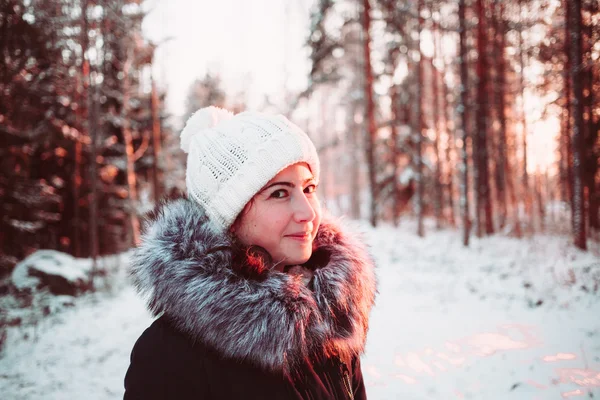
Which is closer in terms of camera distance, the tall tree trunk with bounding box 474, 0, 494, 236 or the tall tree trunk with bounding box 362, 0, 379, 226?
the tall tree trunk with bounding box 474, 0, 494, 236

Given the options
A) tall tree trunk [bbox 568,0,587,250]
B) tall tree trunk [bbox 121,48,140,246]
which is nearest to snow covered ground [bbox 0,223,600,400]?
tall tree trunk [bbox 568,0,587,250]

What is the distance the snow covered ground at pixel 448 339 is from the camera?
13.9 feet

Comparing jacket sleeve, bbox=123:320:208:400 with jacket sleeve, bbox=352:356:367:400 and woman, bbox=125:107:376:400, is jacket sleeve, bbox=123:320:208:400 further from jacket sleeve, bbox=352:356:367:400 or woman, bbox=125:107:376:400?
jacket sleeve, bbox=352:356:367:400

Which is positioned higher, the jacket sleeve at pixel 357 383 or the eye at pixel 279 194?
the eye at pixel 279 194

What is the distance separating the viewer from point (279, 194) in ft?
5.39

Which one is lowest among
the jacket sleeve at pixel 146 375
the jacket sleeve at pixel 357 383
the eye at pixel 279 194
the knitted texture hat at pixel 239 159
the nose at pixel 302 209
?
the jacket sleeve at pixel 357 383

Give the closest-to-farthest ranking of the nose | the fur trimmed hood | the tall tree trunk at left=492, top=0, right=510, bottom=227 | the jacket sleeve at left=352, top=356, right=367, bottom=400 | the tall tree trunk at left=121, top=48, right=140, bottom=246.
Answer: the fur trimmed hood < the nose < the jacket sleeve at left=352, top=356, right=367, bottom=400 < the tall tree trunk at left=121, top=48, right=140, bottom=246 < the tall tree trunk at left=492, top=0, right=510, bottom=227

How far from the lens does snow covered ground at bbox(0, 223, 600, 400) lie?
4.25m

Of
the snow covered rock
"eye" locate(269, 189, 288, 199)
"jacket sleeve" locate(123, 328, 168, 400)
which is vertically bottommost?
the snow covered rock

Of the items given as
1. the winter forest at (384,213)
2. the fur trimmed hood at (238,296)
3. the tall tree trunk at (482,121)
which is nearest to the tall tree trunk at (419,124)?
the winter forest at (384,213)

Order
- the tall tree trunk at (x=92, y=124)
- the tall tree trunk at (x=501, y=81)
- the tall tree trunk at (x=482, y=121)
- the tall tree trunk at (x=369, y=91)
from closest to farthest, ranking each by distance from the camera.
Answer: the tall tree trunk at (x=92, y=124)
the tall tree trunk at (x=482, y=121)
the tall tree trunk at (x=369, y=91)
the tall tree trunk at (x=501, y=81)

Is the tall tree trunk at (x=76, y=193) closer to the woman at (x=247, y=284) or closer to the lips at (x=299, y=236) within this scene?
the woman at (x=247, y=284)

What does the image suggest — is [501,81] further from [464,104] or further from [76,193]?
[76,193]

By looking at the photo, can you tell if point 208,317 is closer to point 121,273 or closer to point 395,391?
point 395,391
